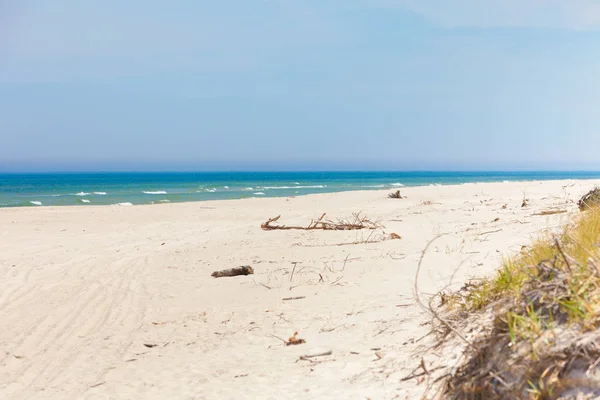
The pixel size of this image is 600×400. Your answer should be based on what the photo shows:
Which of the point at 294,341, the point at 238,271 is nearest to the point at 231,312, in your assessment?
the point at 294,341

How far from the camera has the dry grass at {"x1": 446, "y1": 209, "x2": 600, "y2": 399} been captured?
1911mm

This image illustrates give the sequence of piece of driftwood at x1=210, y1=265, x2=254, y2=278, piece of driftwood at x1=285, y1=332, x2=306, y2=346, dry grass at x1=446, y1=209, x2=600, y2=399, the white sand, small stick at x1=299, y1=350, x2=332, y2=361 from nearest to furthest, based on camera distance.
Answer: dry grass at x1=446, y1=209, x2=600, y2=399
the white sand
small stick at x1=299, y1=350, x2=332, y2=361
piece of driftwood at x1=285, y1=332, x2=306, y2=346
piece of driftwood at x1=210, y1=265, x2=254, y2=278

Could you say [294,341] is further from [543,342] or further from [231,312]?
[543,342]

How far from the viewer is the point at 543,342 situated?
204cm

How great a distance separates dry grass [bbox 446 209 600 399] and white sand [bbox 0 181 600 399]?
1.63ft

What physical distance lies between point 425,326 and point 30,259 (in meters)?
8.70

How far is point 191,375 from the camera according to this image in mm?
3842

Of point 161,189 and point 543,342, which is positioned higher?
point 543,342

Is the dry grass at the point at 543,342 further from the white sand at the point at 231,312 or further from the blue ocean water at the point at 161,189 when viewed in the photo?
the blue ocean water at the point at 161,189

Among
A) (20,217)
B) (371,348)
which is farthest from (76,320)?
(20,217)

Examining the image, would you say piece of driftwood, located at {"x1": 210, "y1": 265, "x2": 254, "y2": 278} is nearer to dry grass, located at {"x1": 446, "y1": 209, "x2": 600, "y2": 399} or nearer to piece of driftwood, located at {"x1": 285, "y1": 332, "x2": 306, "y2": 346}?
piece of driftwood, located at {"x1": 285, "y1": 332, "x2": 306, "y2": 346}

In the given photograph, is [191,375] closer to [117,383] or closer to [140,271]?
[117,383]

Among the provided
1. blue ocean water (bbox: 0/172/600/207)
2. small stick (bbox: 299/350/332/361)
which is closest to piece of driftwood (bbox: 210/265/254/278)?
small stick (bbox: 299/350/332/361)

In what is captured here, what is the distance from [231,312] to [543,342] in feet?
12.9
